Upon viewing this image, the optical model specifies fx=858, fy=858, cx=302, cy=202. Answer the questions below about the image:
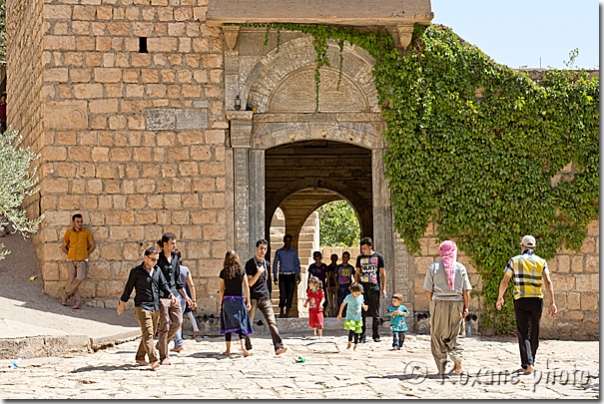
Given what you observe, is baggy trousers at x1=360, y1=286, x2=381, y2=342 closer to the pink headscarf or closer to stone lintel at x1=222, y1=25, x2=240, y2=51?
the pink headscarf

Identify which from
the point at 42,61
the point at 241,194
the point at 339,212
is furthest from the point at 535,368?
the point at 339,212

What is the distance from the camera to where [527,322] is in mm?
9539

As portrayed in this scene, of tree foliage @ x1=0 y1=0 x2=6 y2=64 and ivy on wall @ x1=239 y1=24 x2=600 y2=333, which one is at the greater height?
tree foliage @ x1=0 y1=0 x2=6 y2=64

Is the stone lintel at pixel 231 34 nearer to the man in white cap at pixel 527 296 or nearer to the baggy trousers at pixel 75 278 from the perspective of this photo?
the baggy trousers at pixel 75 278

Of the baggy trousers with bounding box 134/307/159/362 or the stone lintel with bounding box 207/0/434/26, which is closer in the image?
the baggy trousers with bounding box 134/307/159/362

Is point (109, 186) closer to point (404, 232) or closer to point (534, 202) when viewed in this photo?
point (404, 232)

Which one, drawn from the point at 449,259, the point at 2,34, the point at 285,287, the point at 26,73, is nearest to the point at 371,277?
the point at 449,259

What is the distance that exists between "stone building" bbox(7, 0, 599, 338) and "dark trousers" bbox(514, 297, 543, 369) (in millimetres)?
4072

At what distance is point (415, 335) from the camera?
13164 mm

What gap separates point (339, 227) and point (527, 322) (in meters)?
38.2

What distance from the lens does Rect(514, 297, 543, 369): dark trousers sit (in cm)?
946

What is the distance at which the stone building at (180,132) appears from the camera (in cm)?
1328

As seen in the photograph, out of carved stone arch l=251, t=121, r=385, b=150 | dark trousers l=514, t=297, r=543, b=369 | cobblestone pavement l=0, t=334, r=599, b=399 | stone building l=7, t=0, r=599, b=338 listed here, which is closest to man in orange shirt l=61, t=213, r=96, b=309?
stone building l=7, t=0, r=599, b=338

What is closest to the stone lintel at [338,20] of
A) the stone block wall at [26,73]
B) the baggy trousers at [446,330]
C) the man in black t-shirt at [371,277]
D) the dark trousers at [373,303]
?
the stone block wall at [26,73]
